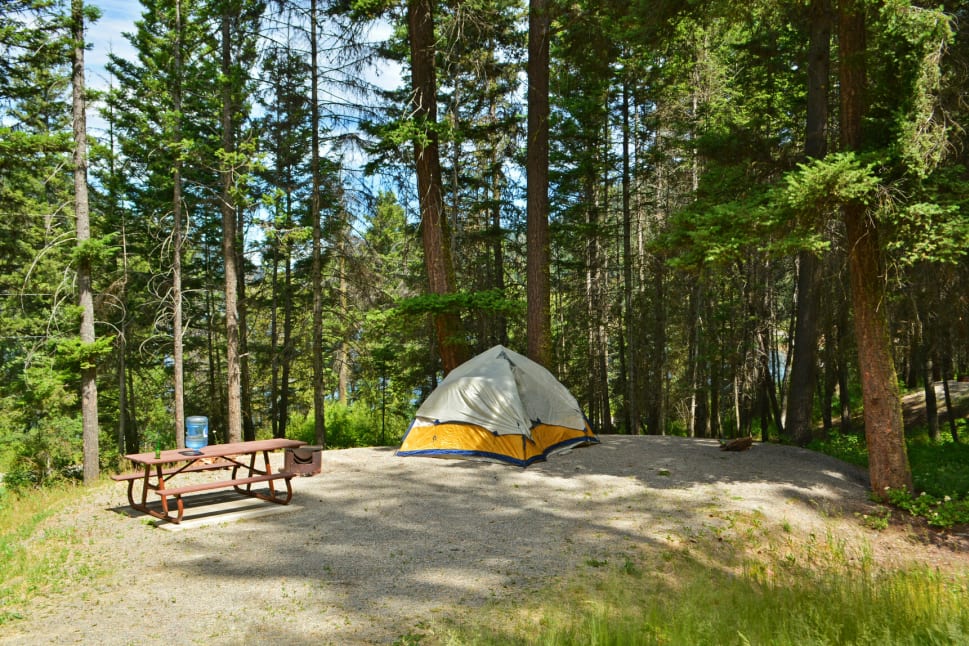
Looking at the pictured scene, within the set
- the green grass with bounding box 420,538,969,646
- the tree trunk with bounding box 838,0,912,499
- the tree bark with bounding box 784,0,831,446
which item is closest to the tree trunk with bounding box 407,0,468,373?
the tree bark with bounding box 784,0,831,446

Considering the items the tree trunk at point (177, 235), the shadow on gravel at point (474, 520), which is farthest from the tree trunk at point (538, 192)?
the tree trunk at point (177, 235)

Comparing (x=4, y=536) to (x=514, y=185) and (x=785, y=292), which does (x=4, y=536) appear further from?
(x=785, y=292)

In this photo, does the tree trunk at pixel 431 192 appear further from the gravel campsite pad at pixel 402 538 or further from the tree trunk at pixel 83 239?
the tree trunk at pixel 83 239

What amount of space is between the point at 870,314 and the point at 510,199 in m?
12.5

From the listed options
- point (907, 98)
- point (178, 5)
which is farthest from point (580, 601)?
point (178, 5)

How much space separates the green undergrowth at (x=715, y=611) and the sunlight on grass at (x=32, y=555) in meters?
3.62

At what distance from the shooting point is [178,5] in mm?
14047

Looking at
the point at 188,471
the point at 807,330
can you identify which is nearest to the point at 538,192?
the point at 807,330

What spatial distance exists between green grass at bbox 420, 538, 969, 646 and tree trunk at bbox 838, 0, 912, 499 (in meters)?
2.97

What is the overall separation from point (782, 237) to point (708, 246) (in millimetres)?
1136

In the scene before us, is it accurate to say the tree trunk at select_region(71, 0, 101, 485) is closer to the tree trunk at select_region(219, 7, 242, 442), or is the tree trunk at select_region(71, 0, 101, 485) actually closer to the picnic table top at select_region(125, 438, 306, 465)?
the tree trunk at select_region(219, 7, 242, 442)

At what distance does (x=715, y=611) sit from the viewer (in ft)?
14.3

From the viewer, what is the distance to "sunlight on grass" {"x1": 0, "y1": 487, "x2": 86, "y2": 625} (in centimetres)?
543

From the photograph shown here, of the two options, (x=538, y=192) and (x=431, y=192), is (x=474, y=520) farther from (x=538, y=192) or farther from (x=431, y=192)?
(x=431, y=192)
